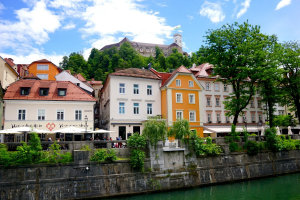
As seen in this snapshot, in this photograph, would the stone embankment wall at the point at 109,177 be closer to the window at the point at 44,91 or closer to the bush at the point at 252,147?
the bush at the point at 252,147

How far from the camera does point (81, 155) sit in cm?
2283

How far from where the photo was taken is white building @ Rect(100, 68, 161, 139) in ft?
127

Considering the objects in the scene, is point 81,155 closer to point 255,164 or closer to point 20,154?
point 20,154

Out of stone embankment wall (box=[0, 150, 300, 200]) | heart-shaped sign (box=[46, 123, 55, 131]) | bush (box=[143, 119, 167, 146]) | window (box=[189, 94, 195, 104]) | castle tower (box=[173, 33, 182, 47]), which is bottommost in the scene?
stone embankment wall (box=[0, 150, 300, 200])

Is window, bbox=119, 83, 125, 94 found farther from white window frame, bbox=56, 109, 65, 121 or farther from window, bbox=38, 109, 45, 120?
window, bbox=38, 109, 45, 120

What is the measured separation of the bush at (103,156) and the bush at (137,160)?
1726mm

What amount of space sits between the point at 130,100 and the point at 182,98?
28.9 feet

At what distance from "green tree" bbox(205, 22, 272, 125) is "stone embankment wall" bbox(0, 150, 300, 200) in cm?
786

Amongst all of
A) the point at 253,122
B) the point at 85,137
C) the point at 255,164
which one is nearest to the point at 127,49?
the point at 253,122

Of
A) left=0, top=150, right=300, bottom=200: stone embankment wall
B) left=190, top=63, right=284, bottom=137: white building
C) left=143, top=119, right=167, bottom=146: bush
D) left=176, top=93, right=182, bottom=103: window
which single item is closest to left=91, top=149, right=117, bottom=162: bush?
left=0, top=150, right=300, bottom=200: stone embankment wall

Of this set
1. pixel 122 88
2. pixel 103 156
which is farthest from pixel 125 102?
pixel 103 156

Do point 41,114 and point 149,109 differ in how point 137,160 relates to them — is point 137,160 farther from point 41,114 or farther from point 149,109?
point 149,109

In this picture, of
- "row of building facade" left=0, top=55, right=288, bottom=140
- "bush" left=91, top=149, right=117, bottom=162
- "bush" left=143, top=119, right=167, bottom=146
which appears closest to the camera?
"bush" left=91, top=149, right=117, bottom=162

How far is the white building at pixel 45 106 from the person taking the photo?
110 feet
